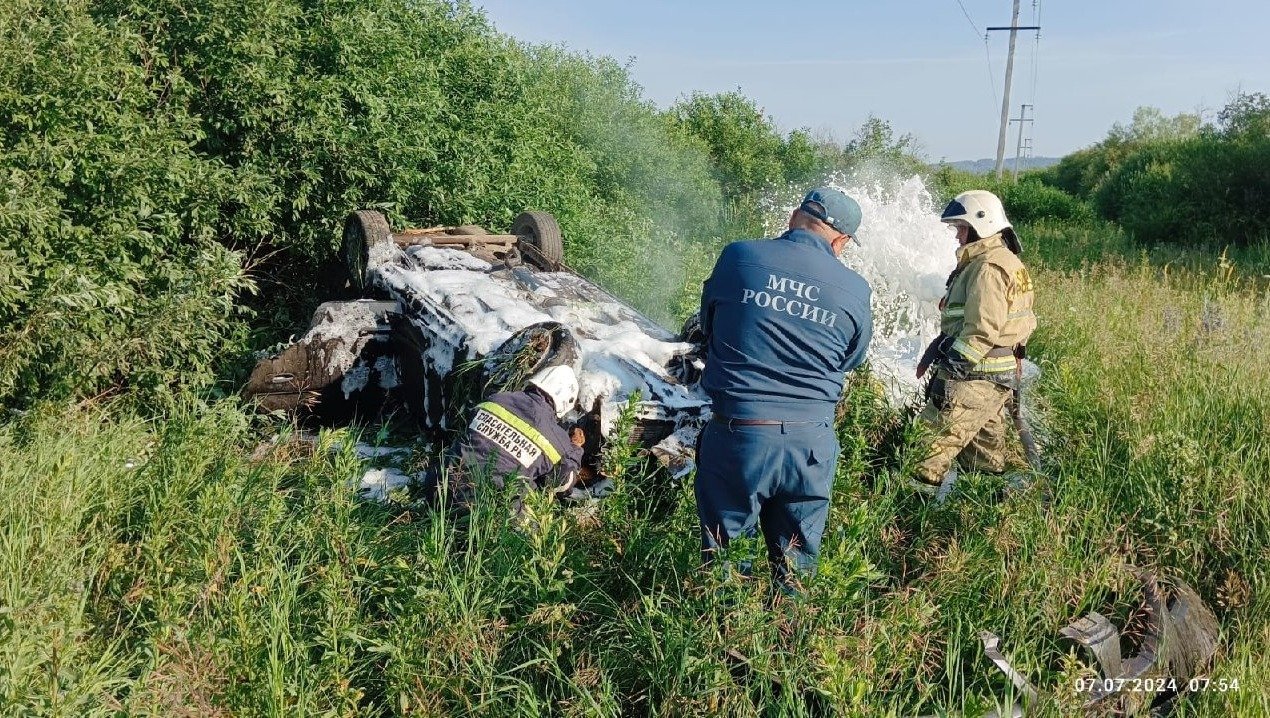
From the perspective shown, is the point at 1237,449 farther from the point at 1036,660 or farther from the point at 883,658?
the point at 883,658

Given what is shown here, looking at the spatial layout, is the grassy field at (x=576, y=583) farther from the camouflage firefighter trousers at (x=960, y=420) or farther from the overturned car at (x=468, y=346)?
the overturned car at (x=468, y=346)

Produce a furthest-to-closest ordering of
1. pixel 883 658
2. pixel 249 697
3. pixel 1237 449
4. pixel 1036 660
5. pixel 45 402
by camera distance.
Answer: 1. pixel 45 402
2. pixel 1237 449
3. pixel 1036 660
4. pixel 883 658
5. pixel 249 697

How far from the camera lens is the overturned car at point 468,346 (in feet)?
15.4

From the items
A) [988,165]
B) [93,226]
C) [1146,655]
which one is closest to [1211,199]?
[1146,655]

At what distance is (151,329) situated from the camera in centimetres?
577

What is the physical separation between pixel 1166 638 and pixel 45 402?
5609mm

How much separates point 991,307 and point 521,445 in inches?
97.1

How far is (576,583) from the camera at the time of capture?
12.1 feet

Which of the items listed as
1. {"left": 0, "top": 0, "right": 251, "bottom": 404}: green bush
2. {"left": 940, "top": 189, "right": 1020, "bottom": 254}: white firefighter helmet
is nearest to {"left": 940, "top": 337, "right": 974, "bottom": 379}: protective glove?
{"left": 940, "top": 189, "right": 1020, "bottom": 254}: white firefighter helmet

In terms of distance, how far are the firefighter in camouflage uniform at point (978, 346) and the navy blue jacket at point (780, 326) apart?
1.30 meters

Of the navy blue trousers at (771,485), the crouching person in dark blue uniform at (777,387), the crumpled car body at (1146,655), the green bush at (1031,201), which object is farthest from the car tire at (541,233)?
the green bush at (1031,201)

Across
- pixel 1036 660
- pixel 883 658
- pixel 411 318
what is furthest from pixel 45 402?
pixel 1036 660

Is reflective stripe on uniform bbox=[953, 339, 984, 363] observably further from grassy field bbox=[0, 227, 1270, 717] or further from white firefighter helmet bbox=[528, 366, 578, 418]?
white firefighter helmet bbox=[528, 366, 578, 418]

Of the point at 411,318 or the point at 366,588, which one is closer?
the point at 366,588
